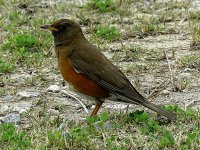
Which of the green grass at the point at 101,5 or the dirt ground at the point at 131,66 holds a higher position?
the green grass at the point at 101,5

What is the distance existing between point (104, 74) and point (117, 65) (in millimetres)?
2050

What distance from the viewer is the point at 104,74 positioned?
7.28 meters

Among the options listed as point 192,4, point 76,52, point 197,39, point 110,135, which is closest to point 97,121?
point 110,135

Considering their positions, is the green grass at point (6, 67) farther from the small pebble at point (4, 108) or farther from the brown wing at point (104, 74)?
the brown wing at point (104, 74)

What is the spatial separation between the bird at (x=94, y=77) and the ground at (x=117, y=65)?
0.16m

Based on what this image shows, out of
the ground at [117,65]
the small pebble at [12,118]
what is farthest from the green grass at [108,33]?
the small pebble at [12,118]

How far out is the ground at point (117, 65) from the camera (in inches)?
258

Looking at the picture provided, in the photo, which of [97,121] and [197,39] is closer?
[97,121]

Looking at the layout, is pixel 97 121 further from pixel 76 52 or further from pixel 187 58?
pixel 187 58

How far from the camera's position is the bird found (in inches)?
283

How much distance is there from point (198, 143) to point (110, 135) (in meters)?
0.83

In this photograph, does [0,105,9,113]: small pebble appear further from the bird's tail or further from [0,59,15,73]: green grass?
the bird's tail

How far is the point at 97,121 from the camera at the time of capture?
693 cm

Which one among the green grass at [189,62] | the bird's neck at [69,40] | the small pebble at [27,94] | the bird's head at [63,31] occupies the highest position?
the bird's head at [63,31]
